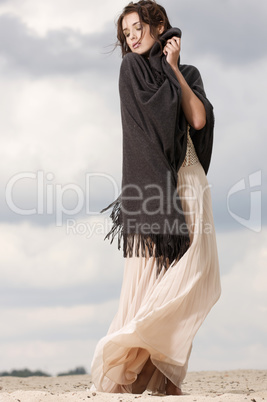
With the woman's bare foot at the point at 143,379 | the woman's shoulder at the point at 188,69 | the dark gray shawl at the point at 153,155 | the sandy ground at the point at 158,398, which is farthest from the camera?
the woman's shoulder at the point at 188,69

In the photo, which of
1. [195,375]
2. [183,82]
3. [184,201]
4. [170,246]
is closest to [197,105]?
[183,82]

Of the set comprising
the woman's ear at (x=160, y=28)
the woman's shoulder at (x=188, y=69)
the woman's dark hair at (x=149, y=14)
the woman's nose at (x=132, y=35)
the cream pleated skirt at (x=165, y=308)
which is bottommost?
the cream pleated skirt at (x=165, y=308)

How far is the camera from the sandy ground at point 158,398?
342 centimetres

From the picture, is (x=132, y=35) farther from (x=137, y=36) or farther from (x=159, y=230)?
(x=159, y=230)

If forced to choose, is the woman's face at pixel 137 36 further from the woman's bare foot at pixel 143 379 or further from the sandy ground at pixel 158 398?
the sandy ground at pixel 158 398

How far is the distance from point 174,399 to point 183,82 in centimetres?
192

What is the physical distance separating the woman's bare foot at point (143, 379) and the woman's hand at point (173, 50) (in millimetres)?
1914

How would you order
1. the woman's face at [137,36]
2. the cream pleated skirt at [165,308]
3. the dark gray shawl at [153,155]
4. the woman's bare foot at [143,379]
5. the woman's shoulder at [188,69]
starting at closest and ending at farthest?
the cream pleated skirt at [165,308] < the dark gray shawl at [153,155] < the woman's bare foot at [143,379] < the woman's face at [137,36] < the woman's shoulder at [188,69]

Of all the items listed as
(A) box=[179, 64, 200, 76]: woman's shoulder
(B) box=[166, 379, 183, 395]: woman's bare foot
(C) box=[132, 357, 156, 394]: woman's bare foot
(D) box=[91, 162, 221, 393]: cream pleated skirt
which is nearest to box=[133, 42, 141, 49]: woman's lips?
(A) box=[179, 64, 200, 76]: woman's shoulder

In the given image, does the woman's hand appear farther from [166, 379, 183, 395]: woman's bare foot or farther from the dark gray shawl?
[166, 379, 183, 395]: woman's bare foot

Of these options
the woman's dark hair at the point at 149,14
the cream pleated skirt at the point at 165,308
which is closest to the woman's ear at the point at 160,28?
the woman's dark hair at the point at 149,14

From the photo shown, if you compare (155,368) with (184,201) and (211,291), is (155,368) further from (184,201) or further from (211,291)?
(184,201)

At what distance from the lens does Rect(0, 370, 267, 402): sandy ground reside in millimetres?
3420

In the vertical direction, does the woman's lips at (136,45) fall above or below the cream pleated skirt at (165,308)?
above
